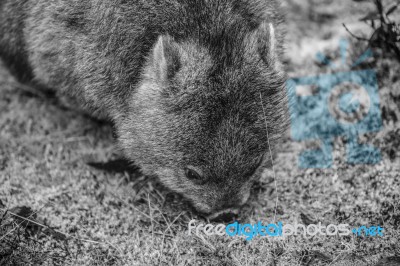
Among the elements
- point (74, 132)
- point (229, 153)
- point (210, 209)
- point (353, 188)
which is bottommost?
point (74, 132)

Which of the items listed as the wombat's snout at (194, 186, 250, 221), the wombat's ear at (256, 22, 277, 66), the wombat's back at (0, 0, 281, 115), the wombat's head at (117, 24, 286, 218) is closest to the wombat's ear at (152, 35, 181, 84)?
the wombat's head at (117, 24, 286, 218)

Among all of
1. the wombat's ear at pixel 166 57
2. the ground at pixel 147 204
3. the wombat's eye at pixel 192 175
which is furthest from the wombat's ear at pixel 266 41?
the ground at pixel 147 204

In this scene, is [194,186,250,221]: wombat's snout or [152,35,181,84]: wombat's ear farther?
[194,186,250,221]: wombat's snout

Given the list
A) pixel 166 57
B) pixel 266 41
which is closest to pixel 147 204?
pixel 166 57

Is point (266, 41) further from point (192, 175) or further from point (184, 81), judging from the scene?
point (192, 175)

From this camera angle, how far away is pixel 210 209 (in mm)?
3520

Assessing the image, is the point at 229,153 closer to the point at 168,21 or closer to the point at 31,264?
the point at 168,21

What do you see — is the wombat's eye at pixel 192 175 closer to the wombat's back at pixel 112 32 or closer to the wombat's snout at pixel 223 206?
the wombat's snout at pixel 223 206

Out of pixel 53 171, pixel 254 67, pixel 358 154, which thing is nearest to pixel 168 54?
pixel 254 67

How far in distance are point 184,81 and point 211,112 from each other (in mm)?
279

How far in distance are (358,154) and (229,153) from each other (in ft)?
4.50

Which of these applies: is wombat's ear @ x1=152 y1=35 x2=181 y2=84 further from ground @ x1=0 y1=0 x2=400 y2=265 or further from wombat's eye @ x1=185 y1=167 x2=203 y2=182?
ground @ x1=0 y1=0 x2=400 y2=265

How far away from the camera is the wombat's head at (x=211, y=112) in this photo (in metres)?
3.09

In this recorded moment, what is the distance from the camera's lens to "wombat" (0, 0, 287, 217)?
3107 mm
